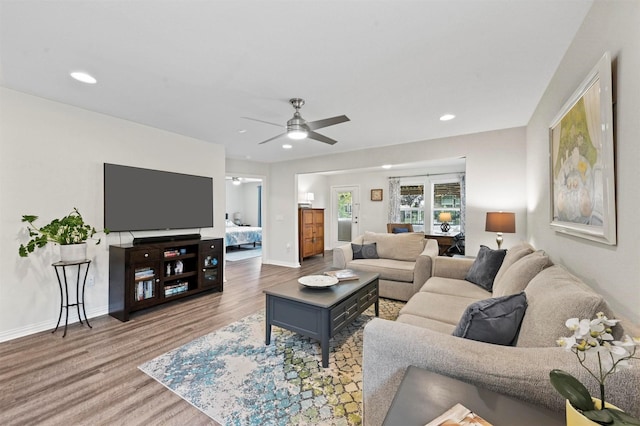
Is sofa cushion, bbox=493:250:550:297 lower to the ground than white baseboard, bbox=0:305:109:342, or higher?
higher

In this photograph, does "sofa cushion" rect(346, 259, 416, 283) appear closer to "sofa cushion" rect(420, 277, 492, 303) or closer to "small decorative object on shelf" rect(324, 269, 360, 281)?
"sofa cushion" rect(420, 277, 492, 303)

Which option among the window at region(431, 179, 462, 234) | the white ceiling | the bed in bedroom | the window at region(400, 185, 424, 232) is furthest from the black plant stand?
the window at region(431, 179, 462, 234)

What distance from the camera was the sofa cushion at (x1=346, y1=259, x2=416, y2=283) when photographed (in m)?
3.57

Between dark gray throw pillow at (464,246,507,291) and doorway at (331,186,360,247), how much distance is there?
4891 millimetres

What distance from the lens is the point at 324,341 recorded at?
215 cm

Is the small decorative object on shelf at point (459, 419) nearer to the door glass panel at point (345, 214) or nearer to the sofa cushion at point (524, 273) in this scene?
the sofa cushion at point (524, 273)

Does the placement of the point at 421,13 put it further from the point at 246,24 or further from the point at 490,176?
the point at 490,176

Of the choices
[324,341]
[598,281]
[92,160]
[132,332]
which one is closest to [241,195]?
[92,160]

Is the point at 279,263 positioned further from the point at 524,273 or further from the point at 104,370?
the point at 524,273

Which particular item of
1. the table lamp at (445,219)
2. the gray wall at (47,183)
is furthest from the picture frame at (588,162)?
the gray wall at (47,183)

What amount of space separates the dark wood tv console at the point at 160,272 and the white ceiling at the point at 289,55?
5.60 feet

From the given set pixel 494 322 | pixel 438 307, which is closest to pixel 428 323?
pixel 438 307

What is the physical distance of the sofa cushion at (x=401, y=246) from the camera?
162 inches

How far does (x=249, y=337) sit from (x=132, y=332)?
1.26 m
